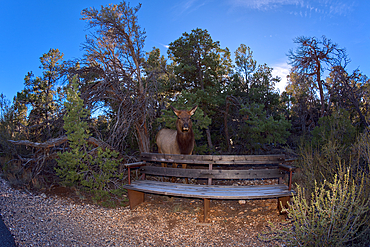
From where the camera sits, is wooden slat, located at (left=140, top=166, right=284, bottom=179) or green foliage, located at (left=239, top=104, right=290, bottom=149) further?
green foliage, located at (left=239, top=104, right=290, bottom=149)

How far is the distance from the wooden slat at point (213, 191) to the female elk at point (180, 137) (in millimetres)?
1491

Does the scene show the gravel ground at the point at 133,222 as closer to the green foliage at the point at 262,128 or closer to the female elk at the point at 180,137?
the female elk at the point at 180,137

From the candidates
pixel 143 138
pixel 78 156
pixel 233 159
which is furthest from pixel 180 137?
pixel 78 156

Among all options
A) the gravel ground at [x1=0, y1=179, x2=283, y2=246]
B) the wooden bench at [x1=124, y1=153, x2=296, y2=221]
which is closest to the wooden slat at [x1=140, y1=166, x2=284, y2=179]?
the wooden bench at [x1=124, y1=153, x2=296, y2=221]

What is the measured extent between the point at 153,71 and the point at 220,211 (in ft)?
17.3

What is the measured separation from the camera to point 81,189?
22.1 feet

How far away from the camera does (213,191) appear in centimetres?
510

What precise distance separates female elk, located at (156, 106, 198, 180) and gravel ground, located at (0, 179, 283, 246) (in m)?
1.70

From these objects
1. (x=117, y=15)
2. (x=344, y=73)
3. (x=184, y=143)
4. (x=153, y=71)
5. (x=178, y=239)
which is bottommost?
(x=178, y=239)

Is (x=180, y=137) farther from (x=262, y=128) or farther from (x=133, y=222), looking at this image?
(x=262, y=128)

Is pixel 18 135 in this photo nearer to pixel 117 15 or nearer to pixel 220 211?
pixel 117 15

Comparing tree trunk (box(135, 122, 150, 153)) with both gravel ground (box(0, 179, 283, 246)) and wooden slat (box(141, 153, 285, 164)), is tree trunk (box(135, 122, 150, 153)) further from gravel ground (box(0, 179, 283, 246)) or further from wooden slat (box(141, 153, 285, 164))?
wooden slat (box(141, 153, 285, 164))

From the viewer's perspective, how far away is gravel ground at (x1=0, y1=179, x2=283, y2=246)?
417 cm

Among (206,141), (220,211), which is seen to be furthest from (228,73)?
(220,211)
